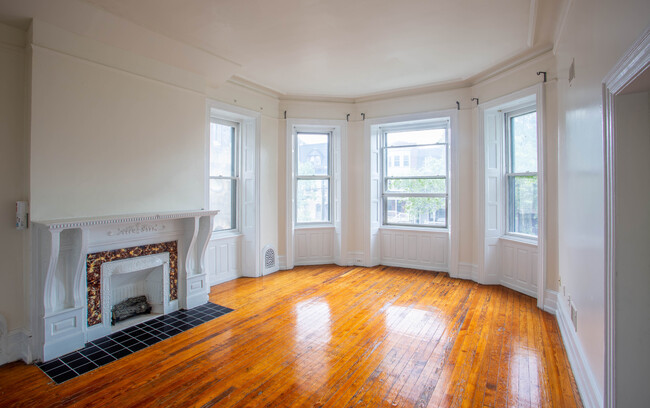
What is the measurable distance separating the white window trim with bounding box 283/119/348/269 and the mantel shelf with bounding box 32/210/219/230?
6.47ft

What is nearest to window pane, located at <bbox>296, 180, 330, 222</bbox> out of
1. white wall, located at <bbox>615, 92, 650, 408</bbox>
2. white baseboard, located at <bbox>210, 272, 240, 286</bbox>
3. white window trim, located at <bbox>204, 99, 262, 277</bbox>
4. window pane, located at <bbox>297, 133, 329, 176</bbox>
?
window pane, located at <bbox>297, 133, 329, 176</bbox>

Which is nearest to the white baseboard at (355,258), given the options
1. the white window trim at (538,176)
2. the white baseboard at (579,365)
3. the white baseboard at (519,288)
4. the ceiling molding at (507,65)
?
the white window trim at (538,176)

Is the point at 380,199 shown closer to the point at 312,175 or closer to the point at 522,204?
the point at 312,175

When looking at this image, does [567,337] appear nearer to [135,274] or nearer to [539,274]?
[539,274]

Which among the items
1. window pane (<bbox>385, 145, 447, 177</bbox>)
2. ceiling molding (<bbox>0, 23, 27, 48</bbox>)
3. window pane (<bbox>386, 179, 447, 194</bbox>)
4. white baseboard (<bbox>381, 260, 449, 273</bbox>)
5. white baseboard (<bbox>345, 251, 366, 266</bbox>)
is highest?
ceiling molding (<bbox>0, 23, 27, 48</bbox>)

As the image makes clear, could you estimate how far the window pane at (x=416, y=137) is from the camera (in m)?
5.45

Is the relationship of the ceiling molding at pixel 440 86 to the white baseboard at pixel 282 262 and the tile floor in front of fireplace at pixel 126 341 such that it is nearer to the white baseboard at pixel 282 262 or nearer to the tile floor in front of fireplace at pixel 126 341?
the white baseboard at pixel 282 262

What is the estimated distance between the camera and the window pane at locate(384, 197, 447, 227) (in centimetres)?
552

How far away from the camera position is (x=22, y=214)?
266cm

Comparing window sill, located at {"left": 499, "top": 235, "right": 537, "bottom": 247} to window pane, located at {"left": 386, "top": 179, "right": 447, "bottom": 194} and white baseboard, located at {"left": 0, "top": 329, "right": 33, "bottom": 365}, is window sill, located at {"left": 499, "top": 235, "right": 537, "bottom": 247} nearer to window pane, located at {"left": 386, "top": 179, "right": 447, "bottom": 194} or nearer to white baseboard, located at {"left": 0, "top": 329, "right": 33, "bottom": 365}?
window pane, located at {"left": 386, "top": 179, "right": 447, "bottom": 194}

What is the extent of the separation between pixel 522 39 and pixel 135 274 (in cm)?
479

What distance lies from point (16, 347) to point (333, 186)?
449 cm

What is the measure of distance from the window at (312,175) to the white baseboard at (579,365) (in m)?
3.84

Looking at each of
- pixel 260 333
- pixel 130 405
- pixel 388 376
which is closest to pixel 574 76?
pixel 388 376
